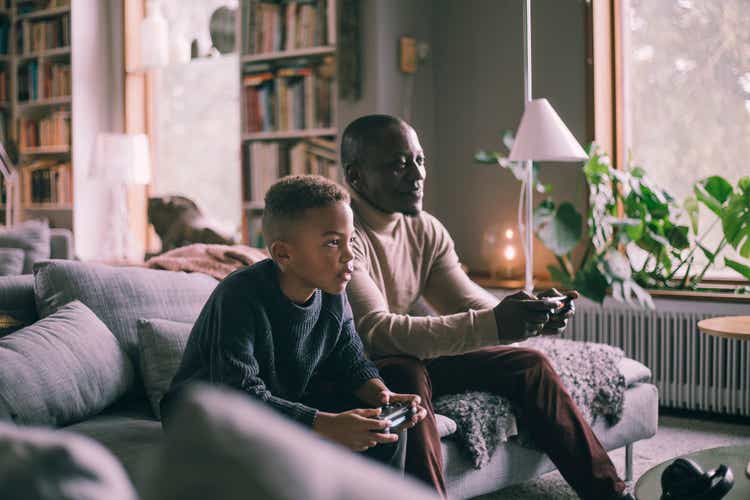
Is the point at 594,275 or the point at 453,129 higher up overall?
the point at 453,129

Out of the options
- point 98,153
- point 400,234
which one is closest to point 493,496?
point 400,234

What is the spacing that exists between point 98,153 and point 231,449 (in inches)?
193

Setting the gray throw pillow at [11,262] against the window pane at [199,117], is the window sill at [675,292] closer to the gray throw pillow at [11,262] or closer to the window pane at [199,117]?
the window pane at [199,117]

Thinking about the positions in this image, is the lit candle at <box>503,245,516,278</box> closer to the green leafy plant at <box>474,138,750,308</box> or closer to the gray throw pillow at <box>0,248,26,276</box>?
the green leafy plant at <box>474,138,750,308</box>

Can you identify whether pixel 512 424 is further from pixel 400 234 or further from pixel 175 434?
pixel 175 434

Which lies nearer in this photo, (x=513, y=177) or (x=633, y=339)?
(x=633, y=339)

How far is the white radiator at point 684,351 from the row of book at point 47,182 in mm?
3579

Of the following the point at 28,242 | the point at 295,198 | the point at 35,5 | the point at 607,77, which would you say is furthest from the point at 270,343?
the point at 35,5

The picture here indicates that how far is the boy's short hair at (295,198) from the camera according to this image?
5.65 ft

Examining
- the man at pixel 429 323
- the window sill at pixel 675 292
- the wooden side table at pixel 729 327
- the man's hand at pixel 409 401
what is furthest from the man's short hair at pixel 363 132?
the window sill at pixel 675 292

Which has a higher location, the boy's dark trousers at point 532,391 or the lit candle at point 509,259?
the lit candle at point 509,259

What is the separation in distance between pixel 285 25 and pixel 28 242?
2.28 meters

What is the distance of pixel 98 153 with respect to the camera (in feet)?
16.4

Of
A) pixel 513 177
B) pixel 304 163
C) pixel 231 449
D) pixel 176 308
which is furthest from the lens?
pixel 304 163
